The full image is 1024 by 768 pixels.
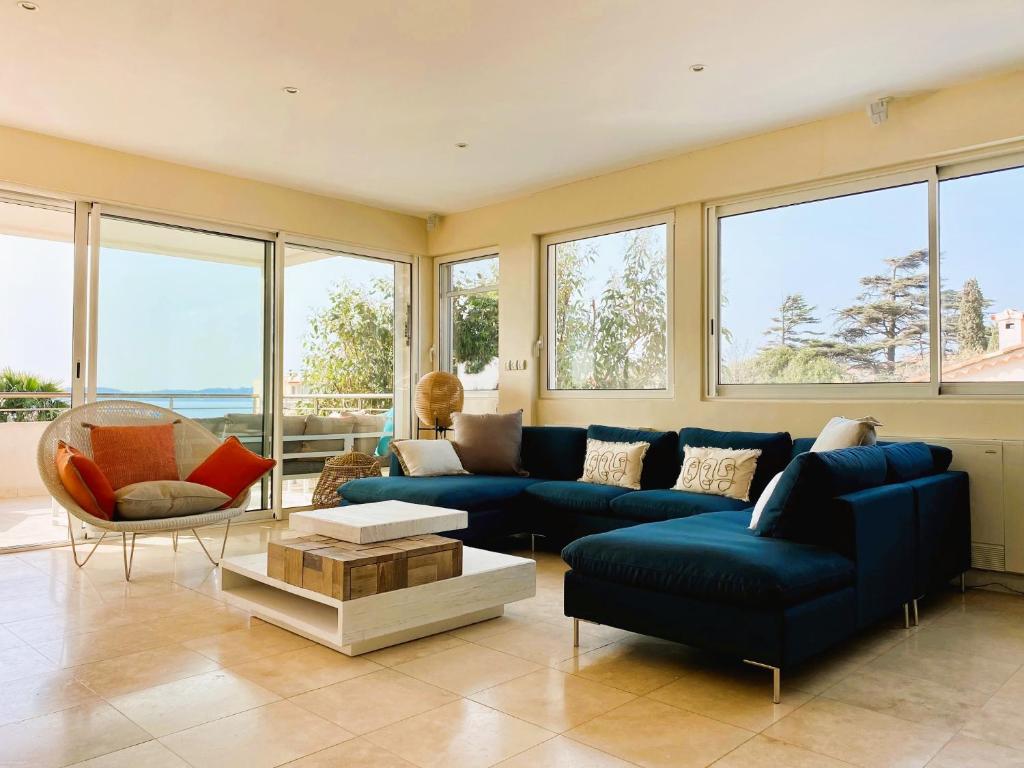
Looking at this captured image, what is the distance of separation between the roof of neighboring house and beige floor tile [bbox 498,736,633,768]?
3177mm

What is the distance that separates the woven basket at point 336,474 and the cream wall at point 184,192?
186 cm

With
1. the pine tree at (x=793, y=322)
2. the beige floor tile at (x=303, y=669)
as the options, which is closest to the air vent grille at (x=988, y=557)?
the pine tree at (x=793, y=322)

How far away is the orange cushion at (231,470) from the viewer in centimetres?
436

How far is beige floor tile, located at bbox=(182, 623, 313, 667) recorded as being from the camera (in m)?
2.78

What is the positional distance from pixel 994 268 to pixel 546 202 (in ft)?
10.4

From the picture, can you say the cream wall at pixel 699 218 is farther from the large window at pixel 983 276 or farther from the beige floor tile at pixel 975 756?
the beige floor tile at pixel 975 756

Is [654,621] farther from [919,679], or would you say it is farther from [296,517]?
[296,517]

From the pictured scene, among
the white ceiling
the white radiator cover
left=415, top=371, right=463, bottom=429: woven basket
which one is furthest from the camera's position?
left=415, top=371, right=463, bottom=429: woven basket

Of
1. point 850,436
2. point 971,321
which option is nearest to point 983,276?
point 971,321

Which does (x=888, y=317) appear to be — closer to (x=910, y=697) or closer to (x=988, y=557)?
(x=988, y=557)

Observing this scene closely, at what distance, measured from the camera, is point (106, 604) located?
3475mm

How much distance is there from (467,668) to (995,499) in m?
2.86

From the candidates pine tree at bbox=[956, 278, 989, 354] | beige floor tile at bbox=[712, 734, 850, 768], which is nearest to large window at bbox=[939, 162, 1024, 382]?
pine tree at bbox=[956, 278, 989, 354]

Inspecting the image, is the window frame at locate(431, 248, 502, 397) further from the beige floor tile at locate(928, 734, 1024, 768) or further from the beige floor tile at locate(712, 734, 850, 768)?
the beige floor tile at locate(928, 734, 1024, 768)
